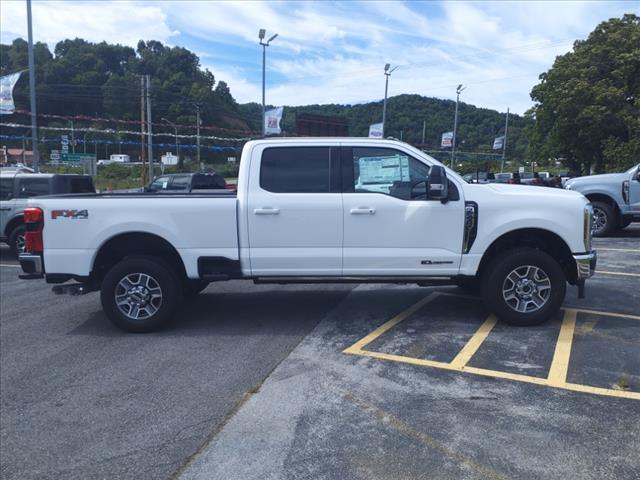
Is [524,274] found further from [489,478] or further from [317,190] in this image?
[489,478]

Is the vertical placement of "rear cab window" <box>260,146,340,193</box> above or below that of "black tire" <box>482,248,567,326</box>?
above

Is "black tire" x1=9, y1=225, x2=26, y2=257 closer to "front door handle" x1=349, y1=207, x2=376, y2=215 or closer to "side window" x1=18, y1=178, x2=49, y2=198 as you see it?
"side window" x1=18, y1=178, x2=49, y2=198

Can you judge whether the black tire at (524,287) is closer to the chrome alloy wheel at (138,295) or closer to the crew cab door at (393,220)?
the crew cab door at (393,220)

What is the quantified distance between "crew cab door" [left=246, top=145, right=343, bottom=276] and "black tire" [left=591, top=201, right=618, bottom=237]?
8853mm

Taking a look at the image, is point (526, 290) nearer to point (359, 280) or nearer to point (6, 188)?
point (359, 280)

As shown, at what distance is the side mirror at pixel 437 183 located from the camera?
5.57 metres

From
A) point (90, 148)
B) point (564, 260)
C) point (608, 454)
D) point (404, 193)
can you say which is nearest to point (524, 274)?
point (564, 260)

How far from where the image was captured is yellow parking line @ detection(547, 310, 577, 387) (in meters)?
4.46

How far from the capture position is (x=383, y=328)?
598 cm

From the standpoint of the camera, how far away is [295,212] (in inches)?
229

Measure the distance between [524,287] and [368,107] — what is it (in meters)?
52.4

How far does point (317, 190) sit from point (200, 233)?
1342mm

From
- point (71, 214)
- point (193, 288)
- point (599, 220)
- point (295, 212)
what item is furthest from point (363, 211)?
point (599, 220)

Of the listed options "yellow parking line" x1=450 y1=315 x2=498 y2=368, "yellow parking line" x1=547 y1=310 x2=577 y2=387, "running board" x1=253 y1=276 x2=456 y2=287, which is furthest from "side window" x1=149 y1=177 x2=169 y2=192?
"yellow parking line" x1=547 y1=310 x2=577 y2=387
